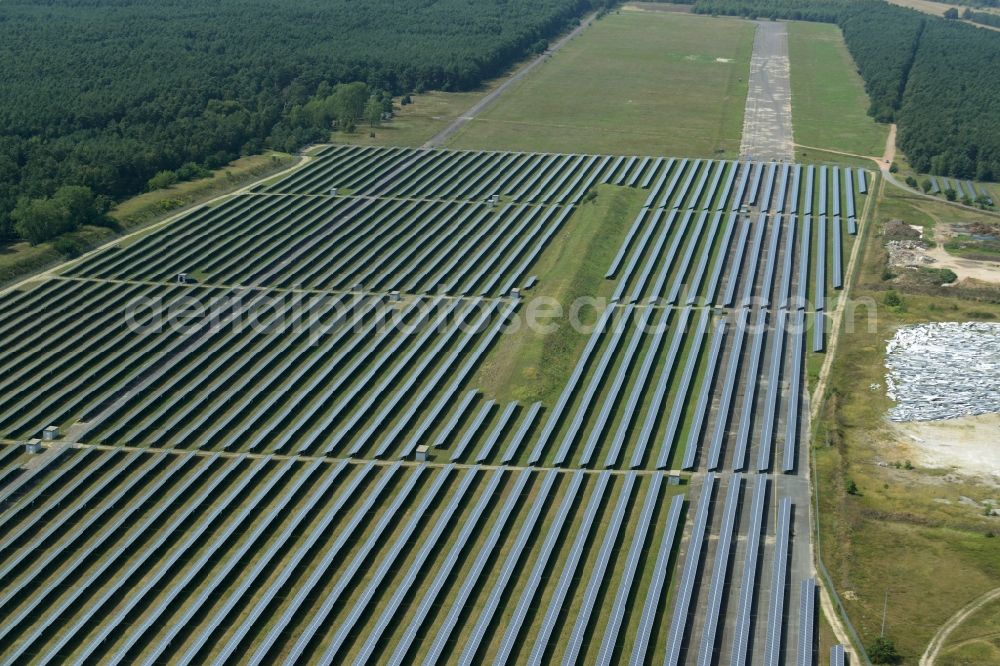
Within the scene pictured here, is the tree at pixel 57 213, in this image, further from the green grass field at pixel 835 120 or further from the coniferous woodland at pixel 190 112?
the green grass field at pixel 835 120

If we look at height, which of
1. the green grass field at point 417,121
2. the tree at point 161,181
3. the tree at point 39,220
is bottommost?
the green grass field at point 417,121

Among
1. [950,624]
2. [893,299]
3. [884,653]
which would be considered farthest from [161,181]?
[950,624]

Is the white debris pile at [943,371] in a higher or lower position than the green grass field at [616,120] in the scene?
higher

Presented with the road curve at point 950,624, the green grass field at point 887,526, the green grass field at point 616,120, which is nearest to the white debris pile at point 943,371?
the green grass field at point 887,526

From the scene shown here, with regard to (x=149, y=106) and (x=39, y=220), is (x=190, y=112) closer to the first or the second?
(x=149, y=106)

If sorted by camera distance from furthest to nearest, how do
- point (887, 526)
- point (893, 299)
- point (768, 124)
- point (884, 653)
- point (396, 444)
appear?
1. point (768, 124)
2. point (893, 299)
3. point (396, 444)
4. point (887, 526)
5. point (884, 653)

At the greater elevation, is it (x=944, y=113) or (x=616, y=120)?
(x=944, y=113)

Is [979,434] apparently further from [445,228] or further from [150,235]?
[150,235]

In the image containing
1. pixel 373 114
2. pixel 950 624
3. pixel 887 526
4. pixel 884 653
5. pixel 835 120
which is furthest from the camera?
pixel 835 120
